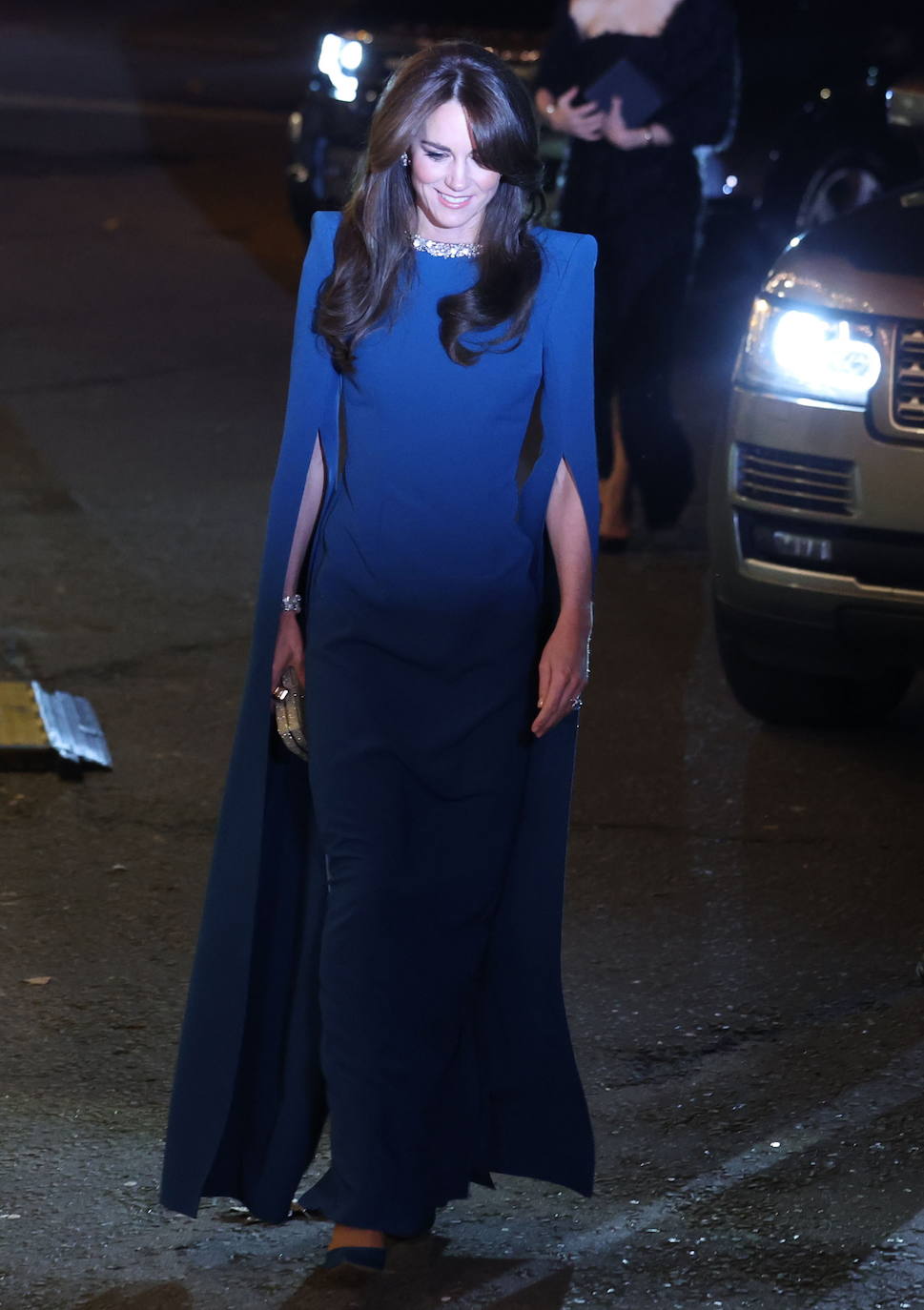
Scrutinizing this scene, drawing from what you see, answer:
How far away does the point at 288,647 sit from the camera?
3.45 meters

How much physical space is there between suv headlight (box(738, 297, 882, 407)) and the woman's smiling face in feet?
8.55

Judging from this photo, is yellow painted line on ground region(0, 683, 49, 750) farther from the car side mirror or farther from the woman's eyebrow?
the car side mirror

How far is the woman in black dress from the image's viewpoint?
23.9 feet

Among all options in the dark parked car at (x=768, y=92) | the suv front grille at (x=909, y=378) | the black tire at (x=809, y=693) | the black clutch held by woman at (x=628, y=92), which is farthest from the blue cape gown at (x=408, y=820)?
the dark parked car at (x=768, y=92)

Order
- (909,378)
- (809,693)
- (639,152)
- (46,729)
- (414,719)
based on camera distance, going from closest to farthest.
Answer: (414,719)
(909,378)
(46,729)
(809,693)
(639,152)

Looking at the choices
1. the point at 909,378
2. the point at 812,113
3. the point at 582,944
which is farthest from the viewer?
the point at 812,113

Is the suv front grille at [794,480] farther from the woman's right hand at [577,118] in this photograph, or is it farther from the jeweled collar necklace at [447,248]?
the jeweled collar necklace at [447,248]

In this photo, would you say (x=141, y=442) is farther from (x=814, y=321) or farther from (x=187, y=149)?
(x=187, y=149)

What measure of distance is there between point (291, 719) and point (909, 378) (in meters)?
2.64

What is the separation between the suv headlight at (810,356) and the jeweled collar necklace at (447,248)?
2.58m

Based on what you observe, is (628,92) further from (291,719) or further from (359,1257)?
(359,1257)

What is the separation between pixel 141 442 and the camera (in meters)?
9.24

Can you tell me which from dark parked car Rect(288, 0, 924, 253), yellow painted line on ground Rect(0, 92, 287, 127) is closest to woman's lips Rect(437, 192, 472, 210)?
dark parked car Rect(288, 0, 924, 253)

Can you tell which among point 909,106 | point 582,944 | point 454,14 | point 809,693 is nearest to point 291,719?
point 582,944
